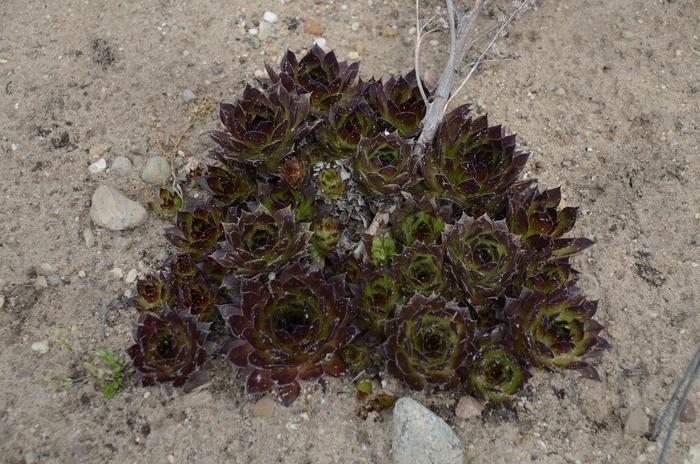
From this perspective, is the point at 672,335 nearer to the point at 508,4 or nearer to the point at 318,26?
the point at 508,4

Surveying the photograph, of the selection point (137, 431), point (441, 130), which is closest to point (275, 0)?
point (441, 130)

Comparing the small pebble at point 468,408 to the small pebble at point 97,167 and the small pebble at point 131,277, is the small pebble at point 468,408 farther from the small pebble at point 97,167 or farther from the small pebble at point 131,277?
the small pebble at point 97,167

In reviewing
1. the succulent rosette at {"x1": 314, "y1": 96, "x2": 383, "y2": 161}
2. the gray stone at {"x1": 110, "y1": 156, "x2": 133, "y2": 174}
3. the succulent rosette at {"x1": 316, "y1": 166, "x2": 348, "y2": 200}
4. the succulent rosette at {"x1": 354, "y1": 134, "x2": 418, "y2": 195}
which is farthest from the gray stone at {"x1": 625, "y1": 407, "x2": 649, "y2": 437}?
the gray stone at {"x1": 110, "y1": 156, "x2": 133, "y2": 174}

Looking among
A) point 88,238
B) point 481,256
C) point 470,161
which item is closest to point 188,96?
point 88,238

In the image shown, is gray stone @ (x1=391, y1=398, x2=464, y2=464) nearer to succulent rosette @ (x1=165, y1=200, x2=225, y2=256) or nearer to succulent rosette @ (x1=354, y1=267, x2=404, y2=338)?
succulent rosette @ (x1=354, y1=267, x2=404, y2=338)

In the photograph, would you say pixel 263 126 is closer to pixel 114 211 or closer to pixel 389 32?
pixel 114 211
